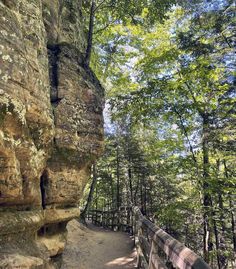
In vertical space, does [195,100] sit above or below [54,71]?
above

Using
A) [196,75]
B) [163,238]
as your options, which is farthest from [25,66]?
[196,75]

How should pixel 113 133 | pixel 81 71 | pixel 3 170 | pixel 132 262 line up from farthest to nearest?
pixel 113 133
pixel 132 262
pixel 81 71
pixel 3 170

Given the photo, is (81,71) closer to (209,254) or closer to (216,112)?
(216,112)

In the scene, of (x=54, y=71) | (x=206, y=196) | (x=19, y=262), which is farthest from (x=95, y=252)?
(x=54, y=71)

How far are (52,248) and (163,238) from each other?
7.79ft

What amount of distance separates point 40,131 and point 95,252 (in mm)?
7170

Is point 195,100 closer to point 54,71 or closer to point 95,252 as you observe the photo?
point 54,71

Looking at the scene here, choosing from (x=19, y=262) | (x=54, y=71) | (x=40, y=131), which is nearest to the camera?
(x=19, y=262)

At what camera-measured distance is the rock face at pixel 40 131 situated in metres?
3.01

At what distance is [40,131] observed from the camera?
380cm

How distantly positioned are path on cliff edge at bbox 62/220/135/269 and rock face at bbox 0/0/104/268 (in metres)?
3.19

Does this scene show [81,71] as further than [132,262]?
No

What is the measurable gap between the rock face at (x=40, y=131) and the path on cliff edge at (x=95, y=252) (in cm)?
319

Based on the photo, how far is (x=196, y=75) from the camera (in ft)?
28.0
